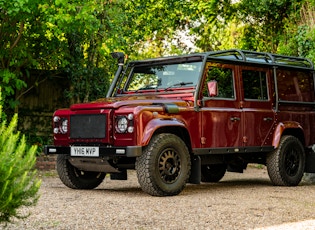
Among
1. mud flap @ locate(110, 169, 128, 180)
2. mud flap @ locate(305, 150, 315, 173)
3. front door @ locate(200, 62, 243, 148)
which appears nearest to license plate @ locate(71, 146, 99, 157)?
mud flap @ locate(110, 169, 128, 180)

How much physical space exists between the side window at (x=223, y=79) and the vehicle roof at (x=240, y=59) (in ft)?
0.58

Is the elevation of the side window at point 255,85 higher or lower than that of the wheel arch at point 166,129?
higher

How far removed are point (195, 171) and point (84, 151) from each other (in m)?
1.68

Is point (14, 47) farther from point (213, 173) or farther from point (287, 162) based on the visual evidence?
point (287, 162)

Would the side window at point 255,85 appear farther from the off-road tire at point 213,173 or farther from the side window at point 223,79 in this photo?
the off-road tire at point 213,173

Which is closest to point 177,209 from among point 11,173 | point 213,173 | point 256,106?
point 11,173

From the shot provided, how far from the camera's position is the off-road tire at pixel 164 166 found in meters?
8.88

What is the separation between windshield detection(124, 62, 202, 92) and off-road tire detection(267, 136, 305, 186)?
2.15m

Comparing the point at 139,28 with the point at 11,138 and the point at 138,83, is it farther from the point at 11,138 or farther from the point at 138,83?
the point at 11,138

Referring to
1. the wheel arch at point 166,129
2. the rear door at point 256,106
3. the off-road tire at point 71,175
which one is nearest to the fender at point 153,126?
the wheel arch at point 166,129

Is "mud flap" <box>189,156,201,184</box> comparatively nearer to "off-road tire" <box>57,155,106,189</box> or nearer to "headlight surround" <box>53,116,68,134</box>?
"off-road tire" <box>57,155,106,189</box>

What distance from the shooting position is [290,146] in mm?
11164

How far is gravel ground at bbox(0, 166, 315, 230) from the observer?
664cm

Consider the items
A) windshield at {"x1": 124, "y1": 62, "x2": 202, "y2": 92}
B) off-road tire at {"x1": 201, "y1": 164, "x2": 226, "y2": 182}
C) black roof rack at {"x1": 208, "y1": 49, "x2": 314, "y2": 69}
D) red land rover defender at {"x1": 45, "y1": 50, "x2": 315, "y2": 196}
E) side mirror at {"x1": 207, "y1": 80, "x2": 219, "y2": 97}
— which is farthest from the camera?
off-road tire at {"x1": 201, "y1": 164, "x2": 226, "y2": 182}
